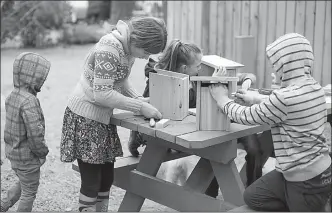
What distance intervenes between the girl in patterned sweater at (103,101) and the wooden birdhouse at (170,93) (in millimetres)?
75

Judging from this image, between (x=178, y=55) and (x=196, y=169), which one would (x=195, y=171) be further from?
(x=178, y=55)

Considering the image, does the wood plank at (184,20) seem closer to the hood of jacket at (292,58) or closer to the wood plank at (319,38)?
the wood plank at (319,38)

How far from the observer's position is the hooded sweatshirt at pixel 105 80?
9.87 ft

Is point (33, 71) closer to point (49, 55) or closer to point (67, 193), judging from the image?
point (67, 193)

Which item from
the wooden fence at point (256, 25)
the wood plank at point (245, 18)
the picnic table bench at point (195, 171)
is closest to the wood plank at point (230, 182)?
the picnic table bench at point (195, 171)

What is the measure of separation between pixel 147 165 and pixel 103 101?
2.64ft

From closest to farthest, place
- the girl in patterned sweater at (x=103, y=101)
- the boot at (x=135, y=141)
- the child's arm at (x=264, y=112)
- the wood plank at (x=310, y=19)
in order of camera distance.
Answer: the child's arm at (x=264, y=112), the girl in patterned sweater at (x=103, y=101), the boot at (x=135, y=141), the wood plank at (x=310, y=19)

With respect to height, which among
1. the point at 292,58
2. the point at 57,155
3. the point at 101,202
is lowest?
the point at 57,155

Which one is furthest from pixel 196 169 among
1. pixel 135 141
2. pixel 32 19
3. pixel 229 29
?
pixel 32 19

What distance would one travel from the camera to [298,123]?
271 centimetres

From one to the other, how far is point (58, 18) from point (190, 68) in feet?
43.8

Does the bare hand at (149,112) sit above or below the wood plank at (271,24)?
below

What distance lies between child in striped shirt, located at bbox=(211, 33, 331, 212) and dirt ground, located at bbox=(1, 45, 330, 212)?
179cm

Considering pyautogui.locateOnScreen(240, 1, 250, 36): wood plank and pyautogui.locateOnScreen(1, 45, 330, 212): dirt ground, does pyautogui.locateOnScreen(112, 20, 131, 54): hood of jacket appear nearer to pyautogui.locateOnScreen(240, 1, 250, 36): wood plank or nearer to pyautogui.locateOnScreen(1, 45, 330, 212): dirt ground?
pyautogui.locateOnScreen(1, 45, 330, 212): dirt ground
